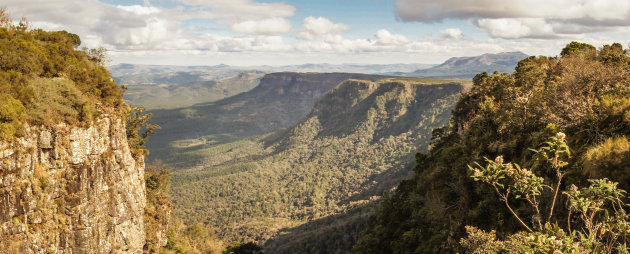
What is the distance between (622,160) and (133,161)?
114ft

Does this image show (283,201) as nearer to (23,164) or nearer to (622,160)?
(23,164)

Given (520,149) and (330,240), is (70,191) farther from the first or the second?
(330,240)

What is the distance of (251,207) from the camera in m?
127

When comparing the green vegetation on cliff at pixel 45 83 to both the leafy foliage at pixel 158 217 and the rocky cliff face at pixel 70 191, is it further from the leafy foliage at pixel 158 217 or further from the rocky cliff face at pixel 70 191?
the leafy foliage at pixel 158 217

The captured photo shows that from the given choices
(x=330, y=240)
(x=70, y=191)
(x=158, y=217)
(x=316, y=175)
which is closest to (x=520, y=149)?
(x=70, y=191)

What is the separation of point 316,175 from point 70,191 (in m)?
134

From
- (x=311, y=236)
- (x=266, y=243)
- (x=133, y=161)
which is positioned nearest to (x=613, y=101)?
(x=133, y=161)

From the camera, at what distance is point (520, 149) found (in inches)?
792

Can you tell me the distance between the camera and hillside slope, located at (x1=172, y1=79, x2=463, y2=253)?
370ft

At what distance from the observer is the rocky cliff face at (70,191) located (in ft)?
65.9

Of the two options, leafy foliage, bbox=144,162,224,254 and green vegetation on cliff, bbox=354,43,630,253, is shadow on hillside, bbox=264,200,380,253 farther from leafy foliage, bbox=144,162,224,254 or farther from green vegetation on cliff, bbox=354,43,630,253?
green vegetation on cliff, bbox=354,43,630,253

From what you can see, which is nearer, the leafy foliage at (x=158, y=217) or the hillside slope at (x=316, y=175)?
the leafy foliage at (x=158, y=217)

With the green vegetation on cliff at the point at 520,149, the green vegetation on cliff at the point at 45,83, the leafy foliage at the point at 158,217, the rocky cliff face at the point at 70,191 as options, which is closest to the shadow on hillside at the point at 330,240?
A: the leafy foliage at the point at 158,217

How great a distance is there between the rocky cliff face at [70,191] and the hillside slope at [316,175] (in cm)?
7003
